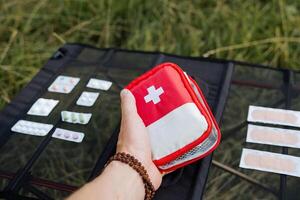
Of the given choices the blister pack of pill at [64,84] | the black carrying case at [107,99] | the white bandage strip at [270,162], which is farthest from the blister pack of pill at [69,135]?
the white bandage strip at [270,162]

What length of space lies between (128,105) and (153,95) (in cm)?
6

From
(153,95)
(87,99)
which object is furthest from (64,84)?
(153,95)

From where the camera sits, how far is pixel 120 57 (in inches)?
51.2

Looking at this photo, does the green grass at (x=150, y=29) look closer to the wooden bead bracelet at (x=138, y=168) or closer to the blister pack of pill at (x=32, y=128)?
the blister pack of pill at (x=32, y=128)

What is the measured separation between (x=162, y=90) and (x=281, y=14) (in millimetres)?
810

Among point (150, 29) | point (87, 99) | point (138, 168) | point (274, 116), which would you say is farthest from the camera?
point (150, 29)

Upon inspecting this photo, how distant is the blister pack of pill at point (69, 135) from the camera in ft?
3.53

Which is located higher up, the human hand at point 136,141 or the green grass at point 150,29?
the human hand at point 136,141

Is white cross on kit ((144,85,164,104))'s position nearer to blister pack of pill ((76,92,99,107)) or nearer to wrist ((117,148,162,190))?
wrist ((117,148,162,190))

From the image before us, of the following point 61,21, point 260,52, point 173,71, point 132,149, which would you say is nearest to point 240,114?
point 173,71

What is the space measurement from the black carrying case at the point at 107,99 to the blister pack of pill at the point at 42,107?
15 millimetres

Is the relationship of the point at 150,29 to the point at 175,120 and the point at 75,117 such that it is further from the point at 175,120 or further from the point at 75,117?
the point at 175,120

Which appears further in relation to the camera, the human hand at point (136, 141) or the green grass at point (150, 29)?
the green grass at point (150, 29)

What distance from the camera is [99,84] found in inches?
47.7
